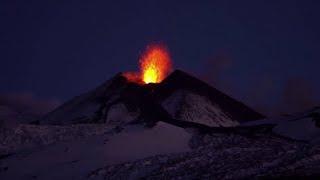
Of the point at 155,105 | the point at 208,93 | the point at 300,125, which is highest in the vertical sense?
the point at 208,93

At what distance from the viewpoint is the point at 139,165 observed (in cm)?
5234

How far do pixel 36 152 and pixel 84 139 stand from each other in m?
4.60

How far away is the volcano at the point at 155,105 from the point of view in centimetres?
9881

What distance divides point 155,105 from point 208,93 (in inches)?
490

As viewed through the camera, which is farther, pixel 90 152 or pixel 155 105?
pixel 155 105

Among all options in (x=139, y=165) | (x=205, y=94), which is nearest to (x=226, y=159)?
(x=139, y=165)

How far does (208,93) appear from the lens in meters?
112

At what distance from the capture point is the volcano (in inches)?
3890

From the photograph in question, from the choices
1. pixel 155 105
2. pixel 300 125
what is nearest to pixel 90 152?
pixel 300 125

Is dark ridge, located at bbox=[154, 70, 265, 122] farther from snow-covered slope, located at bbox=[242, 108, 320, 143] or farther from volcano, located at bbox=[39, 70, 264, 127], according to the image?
snow-covered slope, located at bbox=[242, 108, 320, 143]

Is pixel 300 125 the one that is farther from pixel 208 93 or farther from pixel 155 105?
pixel 208 93

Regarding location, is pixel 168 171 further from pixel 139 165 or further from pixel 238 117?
pixel 238 117

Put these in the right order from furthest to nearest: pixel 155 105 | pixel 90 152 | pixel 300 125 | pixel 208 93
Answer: pixel 208 93, pixel 155 105, pixel 300 125, pixel 90 152

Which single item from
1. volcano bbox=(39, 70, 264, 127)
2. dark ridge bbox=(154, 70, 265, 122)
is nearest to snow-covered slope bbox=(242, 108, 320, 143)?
volcano bbox=(39, 70, 264, 127)
